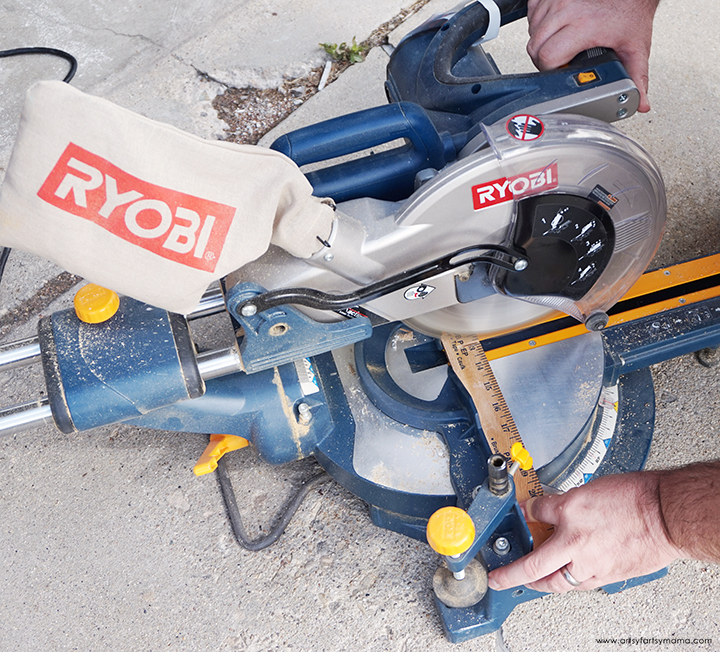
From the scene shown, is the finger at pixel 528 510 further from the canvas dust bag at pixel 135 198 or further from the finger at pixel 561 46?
the finger at pixel 561 46

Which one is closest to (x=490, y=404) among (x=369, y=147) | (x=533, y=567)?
(x=533, y=567)

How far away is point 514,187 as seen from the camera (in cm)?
117

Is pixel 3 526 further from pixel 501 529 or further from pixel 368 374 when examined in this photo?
pixel 501 529

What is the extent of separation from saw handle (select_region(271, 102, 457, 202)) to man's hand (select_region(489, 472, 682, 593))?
650mm

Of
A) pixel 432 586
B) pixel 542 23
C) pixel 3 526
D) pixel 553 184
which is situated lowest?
pixel 3 526

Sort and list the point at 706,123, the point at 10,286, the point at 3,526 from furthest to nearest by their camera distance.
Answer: the point at 706,123, the point at 10,286, the point at 3,526

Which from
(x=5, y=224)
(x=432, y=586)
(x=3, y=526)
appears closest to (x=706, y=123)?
(x=432, y=586)

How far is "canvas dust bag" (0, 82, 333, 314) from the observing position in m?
0.90

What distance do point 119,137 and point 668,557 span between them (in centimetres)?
108

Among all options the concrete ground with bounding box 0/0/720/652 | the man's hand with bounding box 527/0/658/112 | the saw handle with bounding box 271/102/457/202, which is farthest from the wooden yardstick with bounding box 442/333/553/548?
the man's hand with bounding box 527/0/658/112

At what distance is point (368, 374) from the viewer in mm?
1524

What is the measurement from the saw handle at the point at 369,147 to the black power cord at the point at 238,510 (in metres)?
0.71

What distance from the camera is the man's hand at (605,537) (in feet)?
3.77

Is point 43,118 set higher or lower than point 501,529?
higher
